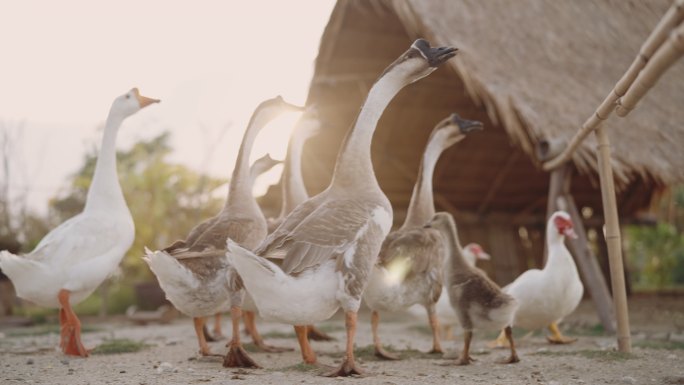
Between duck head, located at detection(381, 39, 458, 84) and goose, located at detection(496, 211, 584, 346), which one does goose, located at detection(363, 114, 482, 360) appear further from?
duck head, located at detection(381, 39, 458, 84)

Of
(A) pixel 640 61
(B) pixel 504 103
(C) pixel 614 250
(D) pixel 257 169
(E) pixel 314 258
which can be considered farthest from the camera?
(D) pixel 257 169

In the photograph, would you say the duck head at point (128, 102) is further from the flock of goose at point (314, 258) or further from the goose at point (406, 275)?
the goose at point (406, 275)

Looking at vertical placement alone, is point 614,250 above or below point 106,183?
below

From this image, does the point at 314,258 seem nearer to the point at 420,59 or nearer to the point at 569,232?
the point at 420,59

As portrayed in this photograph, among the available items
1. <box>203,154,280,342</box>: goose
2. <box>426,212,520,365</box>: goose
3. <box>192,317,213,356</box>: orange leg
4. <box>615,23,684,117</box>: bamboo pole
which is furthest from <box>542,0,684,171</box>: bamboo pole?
<box>192,317,213,356</box>: orange leg

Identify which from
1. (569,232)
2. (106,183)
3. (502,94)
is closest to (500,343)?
(569,232)

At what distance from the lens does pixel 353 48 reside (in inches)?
376

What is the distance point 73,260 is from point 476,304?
3219 millimetres

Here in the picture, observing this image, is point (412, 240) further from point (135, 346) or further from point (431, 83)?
point (431, 83)

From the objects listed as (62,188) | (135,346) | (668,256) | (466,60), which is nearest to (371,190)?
(135,346)

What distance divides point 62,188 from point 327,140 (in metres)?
13.7

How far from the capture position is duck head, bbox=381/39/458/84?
4227 millimetres

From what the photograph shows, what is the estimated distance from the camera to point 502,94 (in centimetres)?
686

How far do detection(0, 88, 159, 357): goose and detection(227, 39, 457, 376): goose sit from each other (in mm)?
1988
